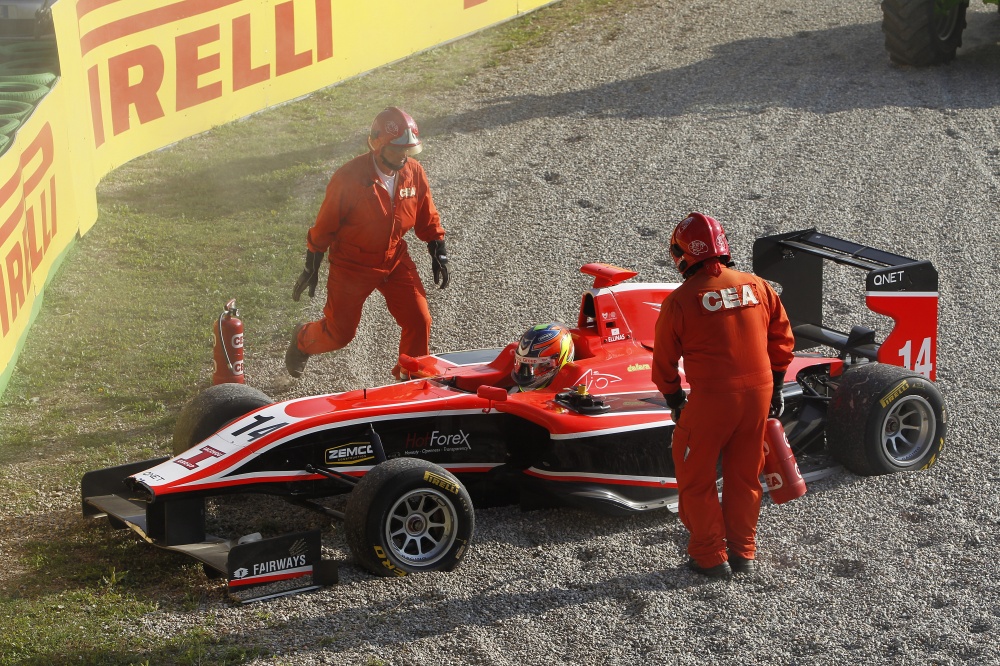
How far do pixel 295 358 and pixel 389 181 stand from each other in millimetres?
1664

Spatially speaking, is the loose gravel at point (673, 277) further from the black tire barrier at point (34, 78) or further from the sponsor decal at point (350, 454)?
the black tire barrier at point (34, 78)

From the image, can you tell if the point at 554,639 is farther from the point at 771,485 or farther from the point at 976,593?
the point at 976,593

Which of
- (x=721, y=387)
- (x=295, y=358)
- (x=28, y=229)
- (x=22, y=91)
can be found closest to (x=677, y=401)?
(x=721, y=387)

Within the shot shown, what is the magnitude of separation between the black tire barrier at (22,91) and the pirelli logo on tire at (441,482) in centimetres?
617

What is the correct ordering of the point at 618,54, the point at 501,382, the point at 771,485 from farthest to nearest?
the point at 618,54, the point at 501,382, the point at 771,485

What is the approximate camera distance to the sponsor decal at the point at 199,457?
Answer: 21.8 feet

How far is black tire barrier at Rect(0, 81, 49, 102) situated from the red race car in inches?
178

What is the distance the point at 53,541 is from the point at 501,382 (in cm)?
282

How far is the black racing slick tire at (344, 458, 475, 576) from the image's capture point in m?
6.27

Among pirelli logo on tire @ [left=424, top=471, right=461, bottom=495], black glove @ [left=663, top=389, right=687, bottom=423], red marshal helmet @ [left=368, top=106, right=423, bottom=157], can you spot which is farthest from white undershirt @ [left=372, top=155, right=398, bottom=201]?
black glove @ [left=663, top=389, right=687, bottom=423]

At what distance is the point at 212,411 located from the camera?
289 inches

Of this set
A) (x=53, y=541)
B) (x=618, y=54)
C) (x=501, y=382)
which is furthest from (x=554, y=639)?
(x=618, y=54)

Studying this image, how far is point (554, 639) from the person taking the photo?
590 cm

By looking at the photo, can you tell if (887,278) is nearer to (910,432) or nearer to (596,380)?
(910,432)
